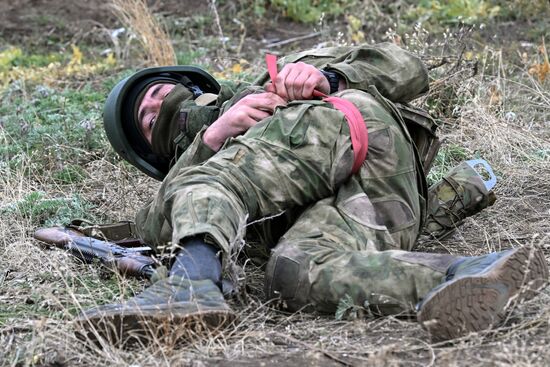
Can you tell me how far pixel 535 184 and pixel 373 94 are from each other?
5.36ft

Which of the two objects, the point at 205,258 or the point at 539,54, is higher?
the point at 205,258

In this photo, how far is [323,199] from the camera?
3877mm

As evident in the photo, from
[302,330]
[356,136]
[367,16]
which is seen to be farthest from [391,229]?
[367,16]

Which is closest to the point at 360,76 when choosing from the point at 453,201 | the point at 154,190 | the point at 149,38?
the point at 453,201

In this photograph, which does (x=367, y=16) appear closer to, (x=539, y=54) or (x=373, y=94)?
(x=539, y=54)

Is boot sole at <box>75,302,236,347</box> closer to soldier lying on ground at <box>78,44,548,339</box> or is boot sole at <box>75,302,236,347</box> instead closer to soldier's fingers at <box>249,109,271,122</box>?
soldier lying on ground at <box>78,44,548,339</box>

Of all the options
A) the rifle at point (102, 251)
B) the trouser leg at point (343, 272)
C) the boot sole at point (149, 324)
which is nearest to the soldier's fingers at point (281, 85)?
the trouser leg at point (343, 272)

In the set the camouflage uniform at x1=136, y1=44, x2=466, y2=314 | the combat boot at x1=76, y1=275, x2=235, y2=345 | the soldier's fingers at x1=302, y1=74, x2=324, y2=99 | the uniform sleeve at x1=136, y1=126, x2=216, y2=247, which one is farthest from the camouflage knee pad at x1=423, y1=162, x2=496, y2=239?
the combat boot at x1=76, y1=275, x2=235, y2=345

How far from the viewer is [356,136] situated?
3.84 m

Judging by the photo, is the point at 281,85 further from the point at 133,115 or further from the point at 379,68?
the point at 133,115

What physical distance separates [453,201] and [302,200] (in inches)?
47.6

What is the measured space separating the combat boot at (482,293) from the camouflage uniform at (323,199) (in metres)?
0.30

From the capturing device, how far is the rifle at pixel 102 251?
403cm

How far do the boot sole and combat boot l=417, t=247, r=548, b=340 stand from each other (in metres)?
0.66
